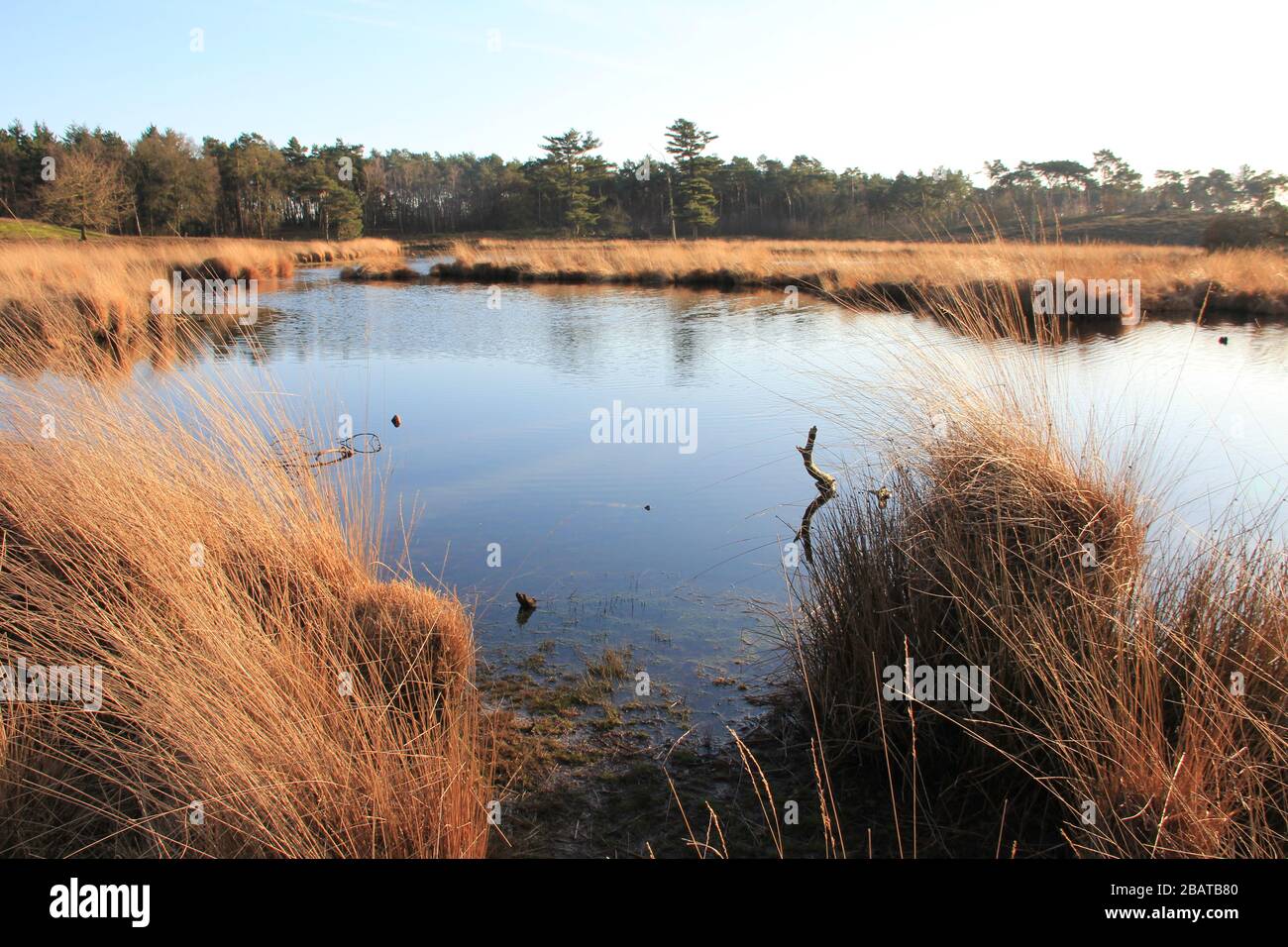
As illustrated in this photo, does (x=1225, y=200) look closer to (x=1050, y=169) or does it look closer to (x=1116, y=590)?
(x=1050, y=169)

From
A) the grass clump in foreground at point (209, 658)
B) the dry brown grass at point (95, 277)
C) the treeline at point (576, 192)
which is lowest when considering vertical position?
the grass clump in foreground at point (209, 658)

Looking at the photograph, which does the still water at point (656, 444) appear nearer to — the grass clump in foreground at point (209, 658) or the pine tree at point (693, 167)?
the grass clump in foreground at point (209, 658)

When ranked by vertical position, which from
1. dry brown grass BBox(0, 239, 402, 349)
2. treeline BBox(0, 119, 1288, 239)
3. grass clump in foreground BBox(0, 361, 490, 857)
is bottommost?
grass clump in foreground BBox(0, 361, 490, 857)

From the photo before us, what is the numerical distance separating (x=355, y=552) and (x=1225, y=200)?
170ft

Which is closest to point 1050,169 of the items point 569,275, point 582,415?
point 569,275

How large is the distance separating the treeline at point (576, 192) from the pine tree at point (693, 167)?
0.23 feet

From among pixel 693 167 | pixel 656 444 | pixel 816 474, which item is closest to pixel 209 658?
pixel 816 474

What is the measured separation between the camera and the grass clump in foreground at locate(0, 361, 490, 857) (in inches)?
81.4

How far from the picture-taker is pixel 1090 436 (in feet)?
10.9

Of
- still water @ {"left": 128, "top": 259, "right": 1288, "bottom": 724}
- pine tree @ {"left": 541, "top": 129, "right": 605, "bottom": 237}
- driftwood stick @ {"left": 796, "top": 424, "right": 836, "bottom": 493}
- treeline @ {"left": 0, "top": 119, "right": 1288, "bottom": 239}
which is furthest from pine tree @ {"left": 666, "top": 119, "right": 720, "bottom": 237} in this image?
driftwood stick @ {"left": 796, "top": 424, "right": 836, "bottom": 493}

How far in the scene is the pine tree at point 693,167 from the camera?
40938mm

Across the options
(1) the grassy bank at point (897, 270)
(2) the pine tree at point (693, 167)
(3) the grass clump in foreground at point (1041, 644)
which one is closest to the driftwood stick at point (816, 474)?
(3) the grass clump in foreground at point (1041, 644)

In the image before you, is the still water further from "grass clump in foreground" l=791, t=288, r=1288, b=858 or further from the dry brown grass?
the dry brown grass

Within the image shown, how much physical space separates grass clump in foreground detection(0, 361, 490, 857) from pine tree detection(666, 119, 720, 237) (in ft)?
→ 129
